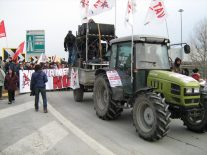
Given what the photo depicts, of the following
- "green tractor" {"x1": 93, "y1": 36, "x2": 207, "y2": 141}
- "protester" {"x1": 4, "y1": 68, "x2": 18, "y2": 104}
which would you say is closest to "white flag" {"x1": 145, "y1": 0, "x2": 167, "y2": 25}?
"green tractor" {"x1": 93, "y1": 36, "x2": 207, "y2": 141}

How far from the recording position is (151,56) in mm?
9117

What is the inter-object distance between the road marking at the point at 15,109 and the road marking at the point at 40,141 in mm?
2806

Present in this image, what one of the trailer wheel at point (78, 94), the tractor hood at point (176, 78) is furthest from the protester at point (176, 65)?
the trailer wheel at point (78, 94)

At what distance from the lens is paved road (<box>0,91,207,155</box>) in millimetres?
6988

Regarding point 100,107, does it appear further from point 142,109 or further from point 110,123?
point 142,109

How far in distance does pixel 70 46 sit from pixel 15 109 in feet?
13.5

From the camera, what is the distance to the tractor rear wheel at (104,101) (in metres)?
9.68

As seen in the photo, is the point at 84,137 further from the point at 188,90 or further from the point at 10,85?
the point at 10,85

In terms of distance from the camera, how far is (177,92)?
25.5ft

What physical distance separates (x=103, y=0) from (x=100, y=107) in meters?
4.43

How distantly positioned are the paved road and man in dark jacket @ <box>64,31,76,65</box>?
12.8 feet

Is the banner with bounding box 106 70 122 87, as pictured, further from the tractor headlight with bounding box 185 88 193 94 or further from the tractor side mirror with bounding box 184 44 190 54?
the tractor headlight with bounding box 185 88 193 94

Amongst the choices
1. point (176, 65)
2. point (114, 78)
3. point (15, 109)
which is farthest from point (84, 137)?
point (15, 109)

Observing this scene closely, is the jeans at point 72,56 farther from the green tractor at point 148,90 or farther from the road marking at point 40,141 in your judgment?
the road marking at point 40,141
